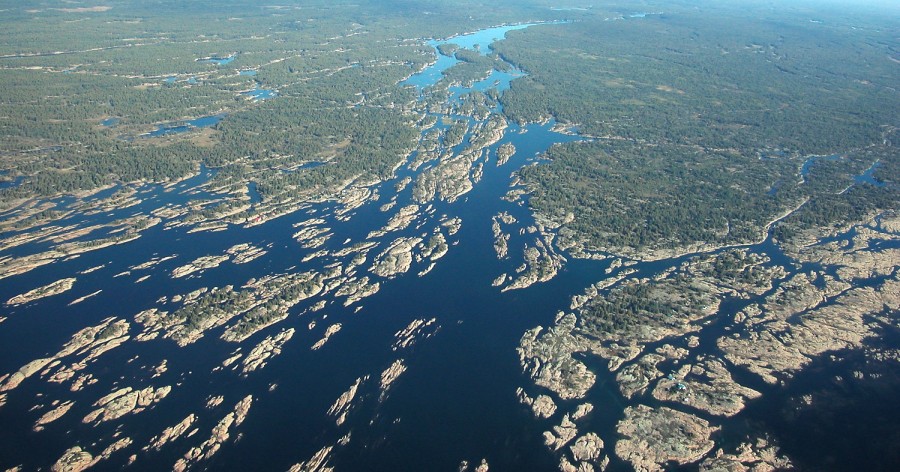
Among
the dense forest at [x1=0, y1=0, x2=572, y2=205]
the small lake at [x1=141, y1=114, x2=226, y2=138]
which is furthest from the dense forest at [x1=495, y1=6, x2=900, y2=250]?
the small lake at [x1=141, y1=114, x2=226, y2=138]

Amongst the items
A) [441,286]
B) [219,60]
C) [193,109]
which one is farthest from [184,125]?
[441,286]

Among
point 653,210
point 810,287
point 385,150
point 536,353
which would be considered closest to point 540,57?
point 385,150

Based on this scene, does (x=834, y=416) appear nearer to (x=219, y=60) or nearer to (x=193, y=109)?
(x=193, y=109)

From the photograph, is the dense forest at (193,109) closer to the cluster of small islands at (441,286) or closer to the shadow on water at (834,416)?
the cluster of small islands at (441,286)

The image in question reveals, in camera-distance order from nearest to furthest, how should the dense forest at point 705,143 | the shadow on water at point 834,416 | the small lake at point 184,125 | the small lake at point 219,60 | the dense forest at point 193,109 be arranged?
the shadow on water at point 834,416 → the dense forest at point 705,143 → the dense forest at point 193,109 → the small lake at point 184,125 → the small lake at point 219,60

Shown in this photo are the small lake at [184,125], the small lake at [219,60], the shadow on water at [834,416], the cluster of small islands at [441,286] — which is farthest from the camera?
the small lake at [219,60]

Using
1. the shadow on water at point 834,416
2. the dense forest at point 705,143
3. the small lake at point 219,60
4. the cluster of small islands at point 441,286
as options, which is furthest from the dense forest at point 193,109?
the shadow on water at point 834,416

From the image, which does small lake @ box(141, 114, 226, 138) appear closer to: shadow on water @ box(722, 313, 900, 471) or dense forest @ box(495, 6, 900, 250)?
dense forest @ box(495, 6, 900, 250)

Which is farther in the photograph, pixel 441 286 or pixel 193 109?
pixel 193 109
